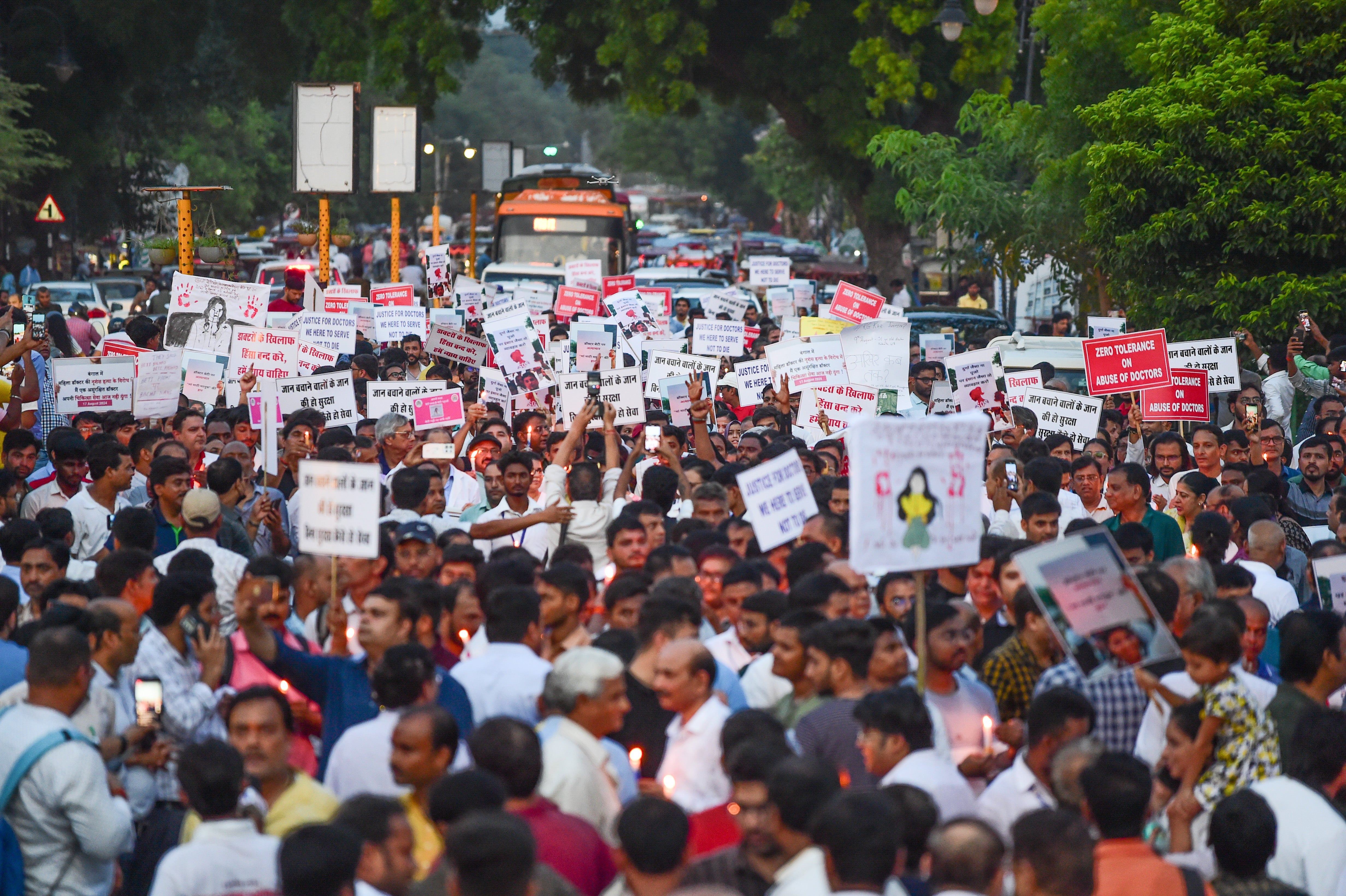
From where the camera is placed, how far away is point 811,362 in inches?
520

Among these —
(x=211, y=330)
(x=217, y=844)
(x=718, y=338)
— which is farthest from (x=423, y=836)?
(x=718, y=338)

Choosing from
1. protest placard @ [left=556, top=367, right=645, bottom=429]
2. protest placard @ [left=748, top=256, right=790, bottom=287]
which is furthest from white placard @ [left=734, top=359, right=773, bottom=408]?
protest placard @ [left=748, top=256, right=790, bottom=287]

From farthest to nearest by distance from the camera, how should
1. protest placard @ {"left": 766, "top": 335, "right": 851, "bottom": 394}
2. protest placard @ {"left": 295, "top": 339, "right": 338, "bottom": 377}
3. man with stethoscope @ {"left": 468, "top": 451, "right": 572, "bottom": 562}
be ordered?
protest placard @ {"left": 295, "top": 339, "right": 338, "bottom": 377} → protest placard @ {"left": 766, "top": 335, "right": 851, "bottom": 394} → man with stethoscope @ {"left": 468, "top": 451, "right": 572, "bottom": 562}

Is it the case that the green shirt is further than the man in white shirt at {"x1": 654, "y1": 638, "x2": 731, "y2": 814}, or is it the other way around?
the green shirt

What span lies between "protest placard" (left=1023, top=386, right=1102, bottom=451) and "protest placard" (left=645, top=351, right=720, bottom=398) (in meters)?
2.72

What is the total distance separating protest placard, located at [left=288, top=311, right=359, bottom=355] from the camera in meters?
13.9

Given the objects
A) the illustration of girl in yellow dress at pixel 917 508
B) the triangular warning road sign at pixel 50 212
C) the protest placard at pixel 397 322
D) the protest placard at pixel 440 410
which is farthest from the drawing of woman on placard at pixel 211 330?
the triangular warning road sign at pixel 50 212

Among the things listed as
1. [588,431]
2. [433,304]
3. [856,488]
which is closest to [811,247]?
[433,304]

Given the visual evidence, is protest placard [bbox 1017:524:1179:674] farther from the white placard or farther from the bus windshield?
the bus windshield

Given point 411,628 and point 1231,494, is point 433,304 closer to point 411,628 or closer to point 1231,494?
point 1231,494

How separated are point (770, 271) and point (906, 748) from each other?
66.9 ft

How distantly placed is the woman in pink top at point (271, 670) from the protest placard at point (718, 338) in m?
9.63

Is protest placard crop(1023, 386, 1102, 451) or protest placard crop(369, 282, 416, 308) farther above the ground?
protest placard crop(369, 282, 416, 308)

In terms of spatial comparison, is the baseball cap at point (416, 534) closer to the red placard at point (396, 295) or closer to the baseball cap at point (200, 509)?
the baseball cap at point (200, 509)
